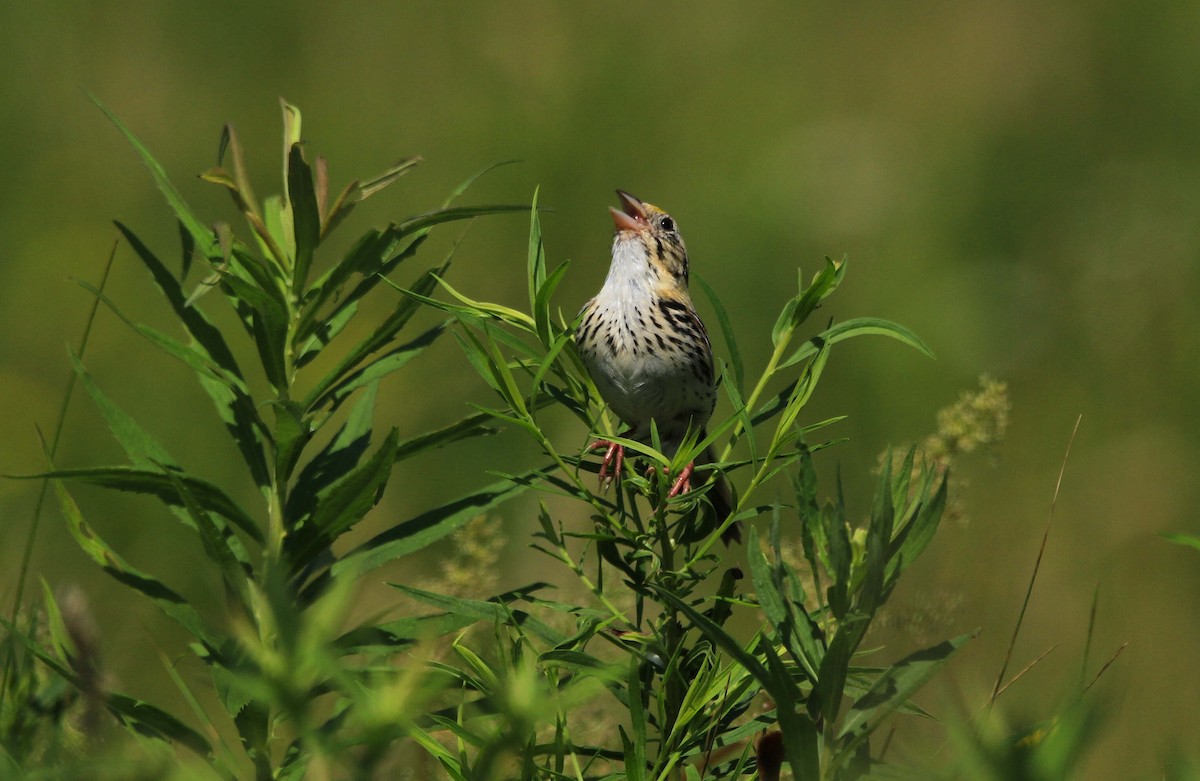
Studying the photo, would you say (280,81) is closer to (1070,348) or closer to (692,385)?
(1070,348)

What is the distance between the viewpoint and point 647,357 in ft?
8.42

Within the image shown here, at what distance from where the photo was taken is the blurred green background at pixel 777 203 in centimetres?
457

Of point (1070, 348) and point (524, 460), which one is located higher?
point (1070, 348)

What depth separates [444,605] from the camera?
5.02 feet

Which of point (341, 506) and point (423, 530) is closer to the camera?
point (341, 506)

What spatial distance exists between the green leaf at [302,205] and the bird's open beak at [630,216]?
1.31 metres

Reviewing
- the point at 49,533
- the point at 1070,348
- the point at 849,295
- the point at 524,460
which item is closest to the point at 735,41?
the point at 849,295

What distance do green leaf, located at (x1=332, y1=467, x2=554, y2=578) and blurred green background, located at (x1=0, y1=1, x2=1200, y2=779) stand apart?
A: 1.99 m

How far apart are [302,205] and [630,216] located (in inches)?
65.8

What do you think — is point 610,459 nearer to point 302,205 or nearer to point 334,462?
point 334,462

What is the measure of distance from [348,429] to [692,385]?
35.1 inches

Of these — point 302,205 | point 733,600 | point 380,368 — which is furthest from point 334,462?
point 733,600

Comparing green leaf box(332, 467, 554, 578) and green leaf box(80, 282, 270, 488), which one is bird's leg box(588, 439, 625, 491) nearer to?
green leaf box(332, 467, 554, 578)

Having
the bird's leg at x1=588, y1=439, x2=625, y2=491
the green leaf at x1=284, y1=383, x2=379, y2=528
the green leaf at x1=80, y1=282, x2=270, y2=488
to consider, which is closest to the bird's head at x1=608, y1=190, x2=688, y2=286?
the bird's leg at x1=588, y1=439, x2=625, y2=491
